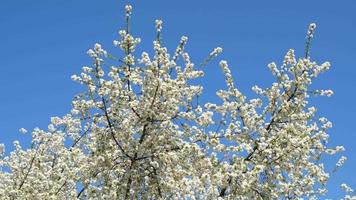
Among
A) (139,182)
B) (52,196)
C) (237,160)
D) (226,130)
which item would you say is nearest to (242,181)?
(237,160)

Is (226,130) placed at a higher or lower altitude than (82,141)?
lower

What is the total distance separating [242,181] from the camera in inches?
506

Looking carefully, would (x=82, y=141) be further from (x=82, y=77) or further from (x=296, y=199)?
(x=296, y=199)

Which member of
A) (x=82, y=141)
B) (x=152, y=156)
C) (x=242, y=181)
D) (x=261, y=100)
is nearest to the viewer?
(x=242, y=181)

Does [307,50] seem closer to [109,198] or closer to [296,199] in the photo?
[296,199]

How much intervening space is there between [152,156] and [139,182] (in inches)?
30.5

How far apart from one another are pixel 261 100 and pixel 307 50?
2160mm

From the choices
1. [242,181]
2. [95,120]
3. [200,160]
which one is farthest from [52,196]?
[242,181]

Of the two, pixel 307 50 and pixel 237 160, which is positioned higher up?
pixel 307 50

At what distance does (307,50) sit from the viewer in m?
16.4

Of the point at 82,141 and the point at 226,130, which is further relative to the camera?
the point at 82,141

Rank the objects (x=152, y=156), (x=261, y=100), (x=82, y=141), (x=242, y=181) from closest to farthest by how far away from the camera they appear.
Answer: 1. (x=242, y=181)
2. (x=152, y=156)
3. (x=261, y=100)
4. (x=82, y=141)

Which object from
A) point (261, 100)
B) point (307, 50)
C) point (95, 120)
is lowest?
point (95, 120)

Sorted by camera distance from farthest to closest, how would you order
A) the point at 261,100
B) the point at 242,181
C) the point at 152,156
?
the point at 261,100 < the point at 152,156 < the point at 242,181
